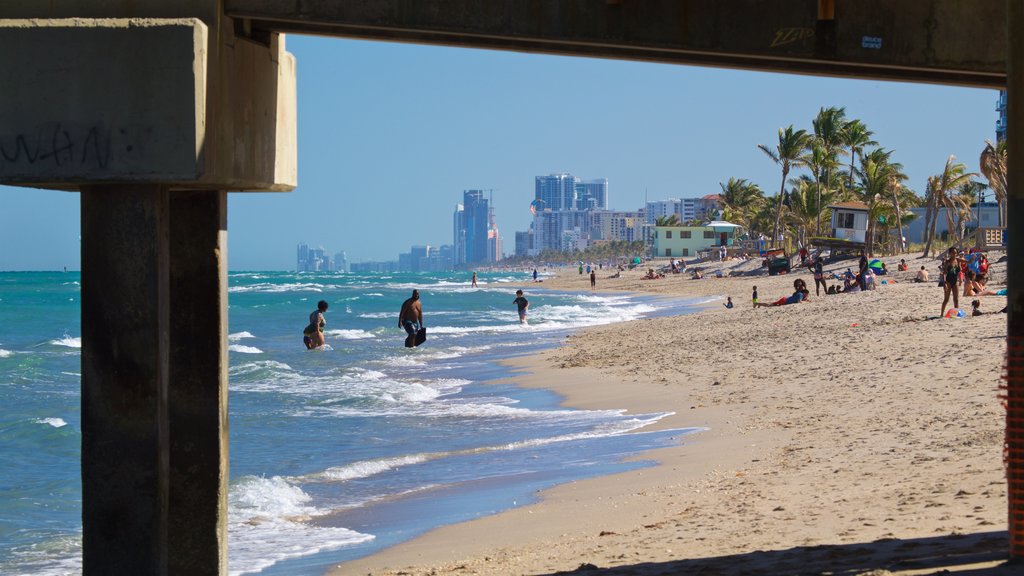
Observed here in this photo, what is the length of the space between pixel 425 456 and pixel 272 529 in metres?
3.45

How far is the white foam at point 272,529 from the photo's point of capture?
8.87 metres

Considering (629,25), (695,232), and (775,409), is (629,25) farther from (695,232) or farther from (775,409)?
(695,232)

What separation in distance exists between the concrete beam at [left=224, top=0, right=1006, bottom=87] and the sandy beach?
2.86 metres

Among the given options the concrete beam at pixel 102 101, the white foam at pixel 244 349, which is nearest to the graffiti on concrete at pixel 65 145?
the concrete beam at pixel 102 101

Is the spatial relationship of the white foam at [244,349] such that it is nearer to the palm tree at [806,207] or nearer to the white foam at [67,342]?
the white foam at [67,342]

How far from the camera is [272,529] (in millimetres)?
9766

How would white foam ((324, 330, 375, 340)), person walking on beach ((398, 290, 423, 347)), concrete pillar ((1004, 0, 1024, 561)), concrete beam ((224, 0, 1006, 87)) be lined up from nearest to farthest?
concrete pillar ((1004, 0, 1024, 561)) < concrete beam ((224, 0, 1006, 87)) < person walking on beach ((398, 290, 423, 347)) < white foam ((324, 330, 375, 340))

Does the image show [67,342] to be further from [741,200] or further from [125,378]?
[741,200]

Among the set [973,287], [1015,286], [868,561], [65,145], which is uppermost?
[65,145]

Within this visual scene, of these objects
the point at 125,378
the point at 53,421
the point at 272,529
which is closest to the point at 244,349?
the point at 53,421

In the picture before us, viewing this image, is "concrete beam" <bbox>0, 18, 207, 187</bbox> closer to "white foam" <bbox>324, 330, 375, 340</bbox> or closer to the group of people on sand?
the group of people on sand

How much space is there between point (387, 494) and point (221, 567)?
4469 millimetres

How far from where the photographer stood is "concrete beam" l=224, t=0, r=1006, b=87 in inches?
251

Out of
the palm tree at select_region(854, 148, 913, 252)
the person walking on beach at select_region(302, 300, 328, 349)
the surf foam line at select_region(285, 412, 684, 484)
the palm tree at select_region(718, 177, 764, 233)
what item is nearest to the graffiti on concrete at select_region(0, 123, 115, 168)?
the surf foam line at select_region(285, 412, 684, 484)
